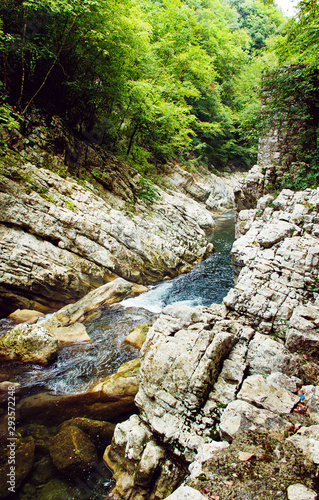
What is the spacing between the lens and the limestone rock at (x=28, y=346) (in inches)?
285

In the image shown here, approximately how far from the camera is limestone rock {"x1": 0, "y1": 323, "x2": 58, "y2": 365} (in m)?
7.24

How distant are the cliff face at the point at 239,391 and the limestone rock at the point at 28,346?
3.60 metres

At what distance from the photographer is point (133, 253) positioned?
1320cm

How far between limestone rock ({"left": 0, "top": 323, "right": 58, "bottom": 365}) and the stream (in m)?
0.24

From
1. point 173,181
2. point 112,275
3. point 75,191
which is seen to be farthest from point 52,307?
point 173,181

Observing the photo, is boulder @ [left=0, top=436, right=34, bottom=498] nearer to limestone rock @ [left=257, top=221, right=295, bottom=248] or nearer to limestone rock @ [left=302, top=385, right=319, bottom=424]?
limestone rock @ [left=302, top=385, right=319, bottom=424]

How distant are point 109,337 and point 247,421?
6365 mm

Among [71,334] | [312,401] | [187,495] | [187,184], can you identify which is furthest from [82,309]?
[187,184]

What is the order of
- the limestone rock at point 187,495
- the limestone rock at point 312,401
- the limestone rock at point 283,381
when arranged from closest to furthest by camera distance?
1. the limestone rock at point 187,495
2. the limestone rock at point 312,401
3. the limestone rock at point 283,381

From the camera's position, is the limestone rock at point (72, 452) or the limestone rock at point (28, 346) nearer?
the limestone rock at point (72, 452)

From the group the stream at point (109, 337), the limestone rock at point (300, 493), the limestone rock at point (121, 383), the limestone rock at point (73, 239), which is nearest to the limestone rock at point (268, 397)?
the limestone rock at point (300, 493)

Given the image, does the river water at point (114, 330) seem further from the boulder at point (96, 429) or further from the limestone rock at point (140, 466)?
the limestone rock at point (140, 466)

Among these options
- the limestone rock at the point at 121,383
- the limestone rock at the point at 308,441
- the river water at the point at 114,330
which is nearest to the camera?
the limestone rock at the point at 308,441

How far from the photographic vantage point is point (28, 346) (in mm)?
7305
